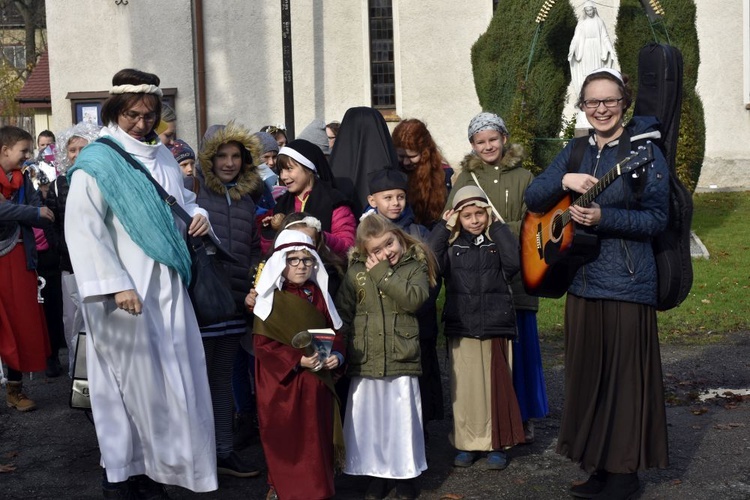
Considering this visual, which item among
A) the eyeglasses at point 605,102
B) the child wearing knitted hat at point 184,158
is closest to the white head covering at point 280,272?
the eyeglasses at point 605,102

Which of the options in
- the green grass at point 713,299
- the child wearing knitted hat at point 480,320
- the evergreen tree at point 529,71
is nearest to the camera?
the child wearing knitted hat at point 480,320

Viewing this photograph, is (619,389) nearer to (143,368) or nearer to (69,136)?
(143,368)

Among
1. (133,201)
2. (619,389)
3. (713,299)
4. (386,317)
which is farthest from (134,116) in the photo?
(713,299)

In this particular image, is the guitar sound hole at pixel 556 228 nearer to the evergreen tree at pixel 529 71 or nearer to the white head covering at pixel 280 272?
the white head covering at pixel 280 272

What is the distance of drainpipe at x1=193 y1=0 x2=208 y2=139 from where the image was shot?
22000 mm

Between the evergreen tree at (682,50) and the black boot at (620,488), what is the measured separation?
409 inches

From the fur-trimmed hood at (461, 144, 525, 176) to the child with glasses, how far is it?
1.17 meters

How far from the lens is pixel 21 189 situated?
28.1 feet

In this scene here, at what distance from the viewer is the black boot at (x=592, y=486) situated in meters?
5.73

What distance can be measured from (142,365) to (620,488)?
249 centimetres

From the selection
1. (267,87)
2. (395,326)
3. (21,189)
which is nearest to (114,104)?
(395,326)

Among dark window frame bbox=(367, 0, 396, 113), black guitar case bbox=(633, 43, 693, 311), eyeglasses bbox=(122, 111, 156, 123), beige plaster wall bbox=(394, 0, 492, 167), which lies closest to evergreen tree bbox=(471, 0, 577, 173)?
beige plaster wall bbox=(394, 0, 492, 167)

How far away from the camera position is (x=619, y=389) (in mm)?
5574

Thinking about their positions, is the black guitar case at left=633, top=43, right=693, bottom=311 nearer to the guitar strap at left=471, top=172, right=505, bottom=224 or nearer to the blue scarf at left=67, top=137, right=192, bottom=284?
the guitar strap at left=471, top=172, right=505, bottom=224
